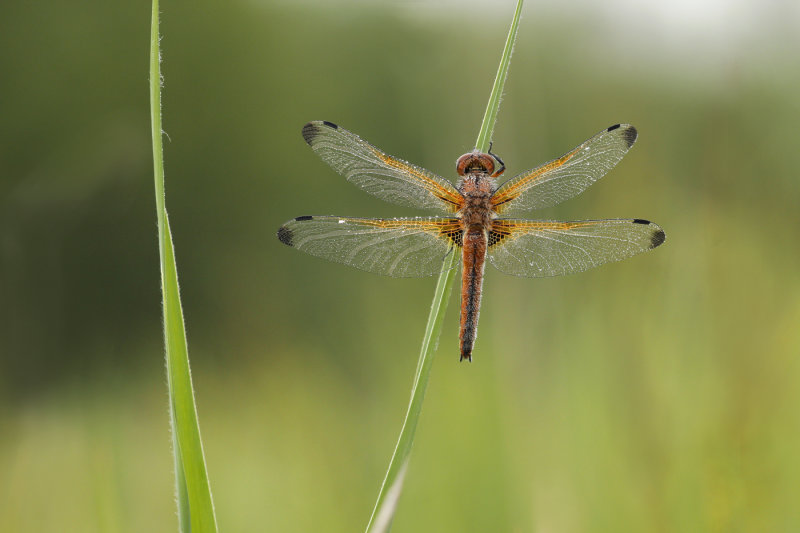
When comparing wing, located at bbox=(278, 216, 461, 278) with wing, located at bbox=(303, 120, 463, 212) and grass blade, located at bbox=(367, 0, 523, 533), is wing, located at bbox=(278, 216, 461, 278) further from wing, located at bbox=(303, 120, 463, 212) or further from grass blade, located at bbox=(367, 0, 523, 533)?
grass blade, located at bbox=(367, 0, 523, 533)

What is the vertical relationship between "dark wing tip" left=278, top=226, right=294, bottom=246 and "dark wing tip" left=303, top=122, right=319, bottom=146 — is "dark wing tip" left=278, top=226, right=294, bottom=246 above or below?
below

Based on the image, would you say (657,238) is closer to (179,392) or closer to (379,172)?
(379,172)

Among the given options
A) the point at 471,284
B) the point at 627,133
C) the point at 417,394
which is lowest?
the point at 417,394

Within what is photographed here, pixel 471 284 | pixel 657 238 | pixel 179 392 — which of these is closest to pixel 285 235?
pixel 471 284

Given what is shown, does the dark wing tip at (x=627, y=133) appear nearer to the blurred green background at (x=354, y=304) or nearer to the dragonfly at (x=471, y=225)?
the dragonfly at (x=471, y=225)

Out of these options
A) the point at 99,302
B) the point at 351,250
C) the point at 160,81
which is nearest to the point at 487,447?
the point at 351,250

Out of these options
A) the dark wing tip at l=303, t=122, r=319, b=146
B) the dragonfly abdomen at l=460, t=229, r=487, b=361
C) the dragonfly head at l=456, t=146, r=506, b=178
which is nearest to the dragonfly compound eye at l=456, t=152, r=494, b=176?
the dragonfly head at l=456, t=146, r=506, b=178

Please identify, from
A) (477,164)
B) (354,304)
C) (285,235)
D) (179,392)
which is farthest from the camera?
(354,304)
